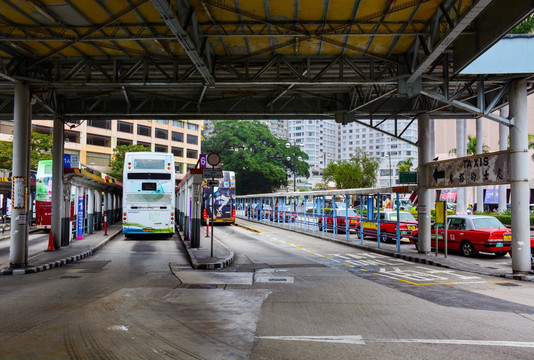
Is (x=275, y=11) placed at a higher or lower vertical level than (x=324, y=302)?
higher

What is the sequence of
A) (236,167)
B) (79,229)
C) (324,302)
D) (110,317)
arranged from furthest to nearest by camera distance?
(236,167)
(79,229)
(324,302)
(110,317)

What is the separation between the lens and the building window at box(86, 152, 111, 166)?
6316 centimetres

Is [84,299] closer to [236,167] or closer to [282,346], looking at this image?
[282,346]

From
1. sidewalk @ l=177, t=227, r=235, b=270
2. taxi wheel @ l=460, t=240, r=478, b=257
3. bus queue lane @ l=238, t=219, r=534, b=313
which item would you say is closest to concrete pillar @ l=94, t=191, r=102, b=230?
sidewalk @ l=177, t=227, r=235, b=270

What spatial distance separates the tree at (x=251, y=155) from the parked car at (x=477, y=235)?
2002 inches

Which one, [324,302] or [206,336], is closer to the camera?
[206,336]

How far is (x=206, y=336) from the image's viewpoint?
6.39 metres

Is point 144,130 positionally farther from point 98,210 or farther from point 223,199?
point 98,210

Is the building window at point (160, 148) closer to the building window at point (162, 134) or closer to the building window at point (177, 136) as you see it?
the building window at point (162, 134)

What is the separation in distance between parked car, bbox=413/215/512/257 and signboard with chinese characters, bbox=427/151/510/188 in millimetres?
2397

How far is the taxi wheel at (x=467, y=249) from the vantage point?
1741 centimetres

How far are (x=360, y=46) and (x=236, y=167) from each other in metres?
56.8

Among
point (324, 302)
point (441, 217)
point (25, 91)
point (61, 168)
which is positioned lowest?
point (324, 302)

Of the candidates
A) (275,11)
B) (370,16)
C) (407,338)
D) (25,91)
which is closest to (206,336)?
(407,338)
